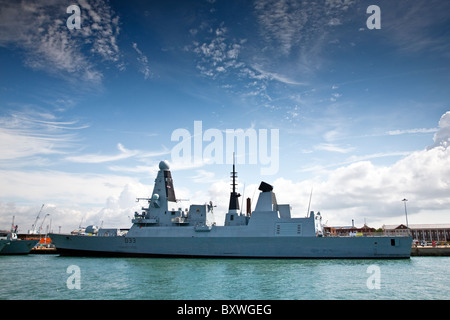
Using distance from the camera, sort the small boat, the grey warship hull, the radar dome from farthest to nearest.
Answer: the small boat < the radar dome < the grey warship hull

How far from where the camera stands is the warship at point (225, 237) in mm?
22859

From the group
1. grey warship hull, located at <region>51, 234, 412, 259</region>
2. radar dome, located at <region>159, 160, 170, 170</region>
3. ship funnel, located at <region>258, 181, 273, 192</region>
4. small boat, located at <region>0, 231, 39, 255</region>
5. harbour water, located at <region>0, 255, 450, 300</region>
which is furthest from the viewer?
small boat, located at <region>0, 231, 39, 255</region>

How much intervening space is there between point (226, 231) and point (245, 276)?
397 inches

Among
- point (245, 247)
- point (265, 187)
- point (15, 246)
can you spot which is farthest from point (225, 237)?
point (15, 246)

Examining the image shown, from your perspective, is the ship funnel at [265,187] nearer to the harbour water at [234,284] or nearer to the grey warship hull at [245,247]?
the grey warship hull at [245,247]

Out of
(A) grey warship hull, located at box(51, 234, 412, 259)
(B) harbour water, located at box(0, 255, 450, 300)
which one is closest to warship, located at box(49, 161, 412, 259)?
(A) grey warship hull, located at box(51, 234, 412, 259)

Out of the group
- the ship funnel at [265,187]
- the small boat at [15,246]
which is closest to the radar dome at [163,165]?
the ship funnel at [265,187]

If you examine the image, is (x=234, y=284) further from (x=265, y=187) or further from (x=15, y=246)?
(x=15, y=246)

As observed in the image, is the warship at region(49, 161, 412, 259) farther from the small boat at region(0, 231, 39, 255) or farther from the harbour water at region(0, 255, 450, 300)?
the small boat at region(0, 231, 39, 255)

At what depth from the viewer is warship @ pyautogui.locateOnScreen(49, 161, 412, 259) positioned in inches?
900

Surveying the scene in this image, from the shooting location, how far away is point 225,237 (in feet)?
80.8

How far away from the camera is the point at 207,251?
81.7 ft
